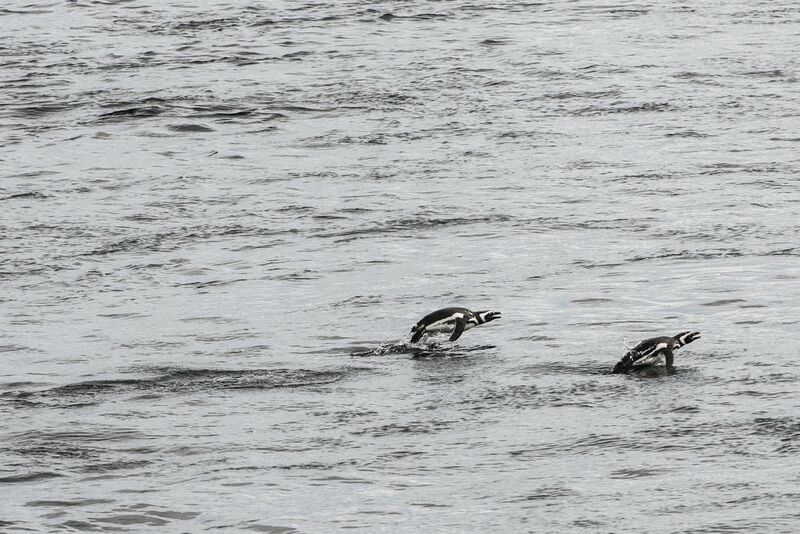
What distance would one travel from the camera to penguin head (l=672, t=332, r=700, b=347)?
610 inches

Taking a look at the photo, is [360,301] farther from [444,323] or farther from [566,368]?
[566,368]

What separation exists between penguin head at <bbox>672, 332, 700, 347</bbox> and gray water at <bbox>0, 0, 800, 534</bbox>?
0.20 meters

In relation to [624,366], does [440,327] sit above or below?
above

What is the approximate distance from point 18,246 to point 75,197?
9.09 ft

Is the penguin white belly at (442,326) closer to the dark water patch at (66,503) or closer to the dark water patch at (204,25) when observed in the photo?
the dark water patch at (66,503)

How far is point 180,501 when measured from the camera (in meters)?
12.0

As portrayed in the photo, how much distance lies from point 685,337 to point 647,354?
62cm

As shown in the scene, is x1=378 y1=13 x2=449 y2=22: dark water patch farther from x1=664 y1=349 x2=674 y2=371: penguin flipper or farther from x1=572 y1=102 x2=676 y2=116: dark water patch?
x1=664 y1=349 x2=674 y2=371: penguin flipper

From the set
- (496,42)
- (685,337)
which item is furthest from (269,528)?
(496,42)

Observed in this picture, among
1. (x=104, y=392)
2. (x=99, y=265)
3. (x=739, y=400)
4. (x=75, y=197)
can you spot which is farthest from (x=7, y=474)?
(x=75, y=197)

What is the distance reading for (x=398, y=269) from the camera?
19.5 m

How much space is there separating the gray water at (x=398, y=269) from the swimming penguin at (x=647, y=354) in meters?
0.25

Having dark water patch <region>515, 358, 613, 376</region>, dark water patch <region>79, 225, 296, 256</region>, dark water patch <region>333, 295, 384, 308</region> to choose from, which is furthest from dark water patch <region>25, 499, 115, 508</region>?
dark water patch <region>79, 225, 296, 256</region>

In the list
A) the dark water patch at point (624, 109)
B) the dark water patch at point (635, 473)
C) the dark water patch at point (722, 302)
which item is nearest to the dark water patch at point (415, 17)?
the dark water patch at point (624, 109)
